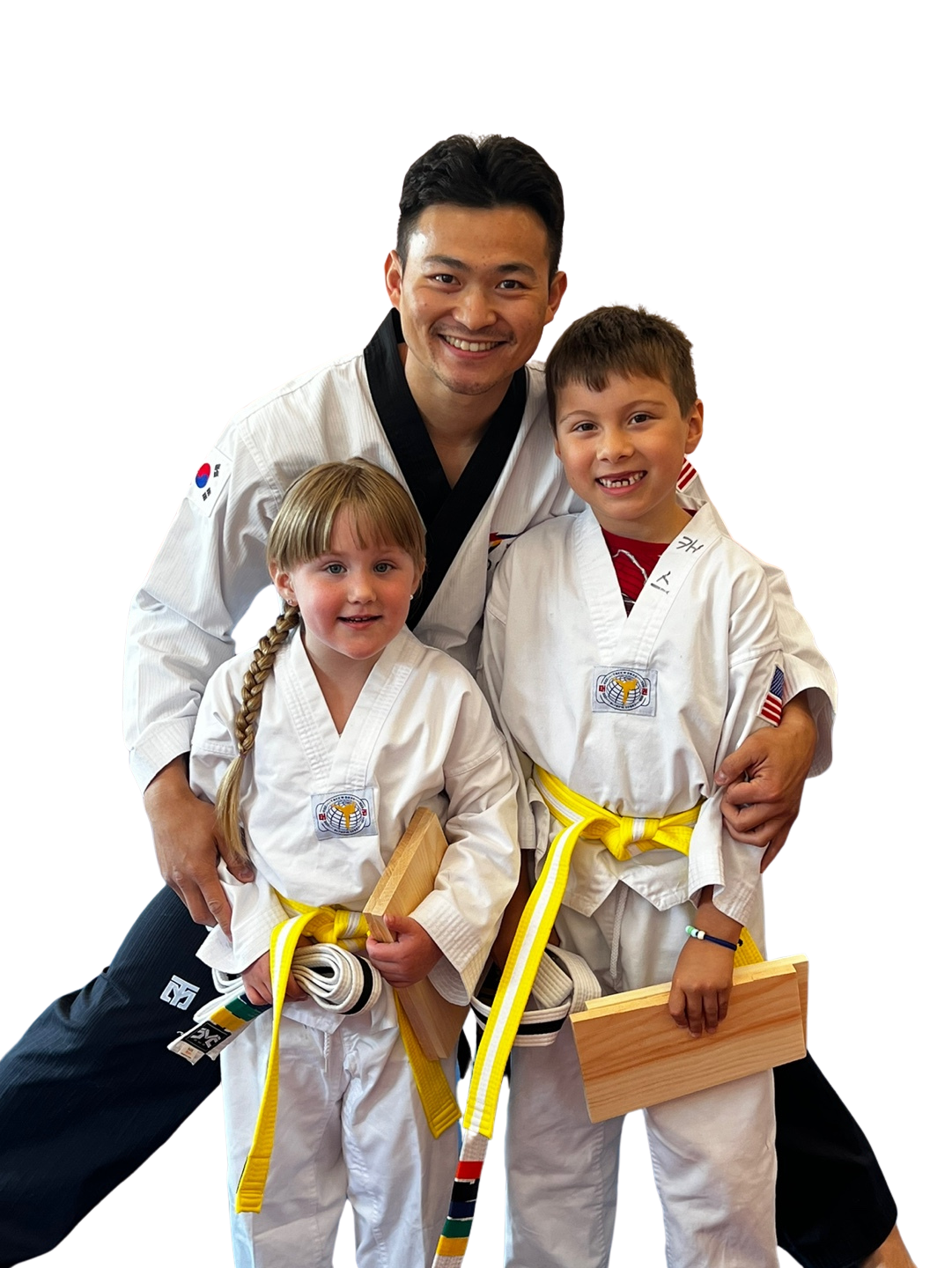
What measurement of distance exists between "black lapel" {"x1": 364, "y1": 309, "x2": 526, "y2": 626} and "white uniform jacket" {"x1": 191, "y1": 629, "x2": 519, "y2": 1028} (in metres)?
0.28

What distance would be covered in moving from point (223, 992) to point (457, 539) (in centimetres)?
95

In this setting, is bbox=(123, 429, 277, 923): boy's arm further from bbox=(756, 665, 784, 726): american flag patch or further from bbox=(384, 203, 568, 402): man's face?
bbox=(756, 665, 784, 726): american flag patch

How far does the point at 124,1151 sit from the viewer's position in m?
3.14

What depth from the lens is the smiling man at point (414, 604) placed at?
281 cm

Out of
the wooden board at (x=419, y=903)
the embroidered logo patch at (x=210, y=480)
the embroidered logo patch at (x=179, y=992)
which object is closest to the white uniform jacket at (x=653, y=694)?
the wooden board at (x=419, y=903)

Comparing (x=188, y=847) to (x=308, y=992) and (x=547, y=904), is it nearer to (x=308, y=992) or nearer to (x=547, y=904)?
(x=308, y=992)

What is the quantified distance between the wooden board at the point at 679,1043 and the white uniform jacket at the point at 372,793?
26 centimetres

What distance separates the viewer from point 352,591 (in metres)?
2.62

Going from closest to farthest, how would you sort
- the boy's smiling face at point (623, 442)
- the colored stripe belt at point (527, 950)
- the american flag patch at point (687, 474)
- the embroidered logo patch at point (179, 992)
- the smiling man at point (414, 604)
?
the colored stripe belt at point (527, 950) < the boy's smiling face at point (623, 442) < the smiling man at point (414, 604) < the american flag patch at point (687, 474) < the embroidered logo patch at point (179, 992)

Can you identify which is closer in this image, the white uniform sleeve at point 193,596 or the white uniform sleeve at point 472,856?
the white uniform sleeve at point 472,856

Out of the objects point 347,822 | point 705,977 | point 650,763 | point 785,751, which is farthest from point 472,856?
point 785,751

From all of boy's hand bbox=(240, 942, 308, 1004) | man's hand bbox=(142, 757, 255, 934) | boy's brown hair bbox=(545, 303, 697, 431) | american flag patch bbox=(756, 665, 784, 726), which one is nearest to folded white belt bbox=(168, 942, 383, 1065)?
boy's hand bbox=(240, 942, 308, 1004)

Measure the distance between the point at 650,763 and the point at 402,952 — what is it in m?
0.55

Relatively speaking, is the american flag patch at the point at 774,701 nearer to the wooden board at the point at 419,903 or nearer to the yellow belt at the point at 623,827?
the yellow belt at the point at 623,827
